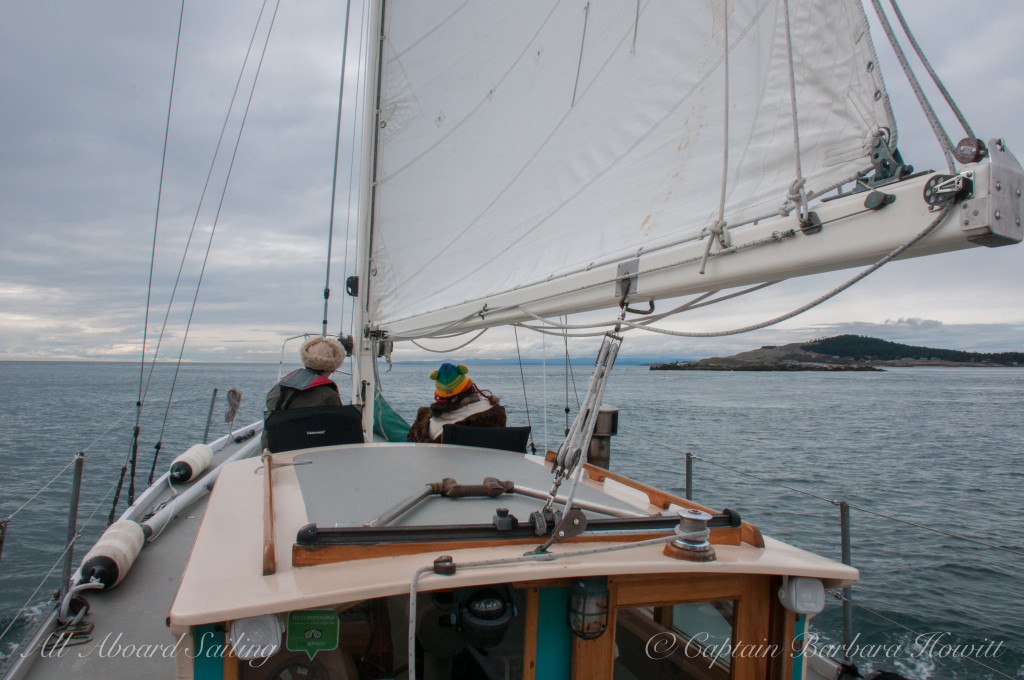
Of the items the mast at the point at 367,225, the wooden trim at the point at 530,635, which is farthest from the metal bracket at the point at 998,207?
the mast at the point at 367,225

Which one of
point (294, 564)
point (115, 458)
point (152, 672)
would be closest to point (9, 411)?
point (115, 458)

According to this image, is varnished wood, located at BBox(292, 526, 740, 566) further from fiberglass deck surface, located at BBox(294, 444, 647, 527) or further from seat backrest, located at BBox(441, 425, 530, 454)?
seat backrest, located at BBox(441, 425, 530, 454)

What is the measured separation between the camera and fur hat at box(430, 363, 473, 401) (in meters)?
4.40

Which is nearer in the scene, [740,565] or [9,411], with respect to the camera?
[740,565]

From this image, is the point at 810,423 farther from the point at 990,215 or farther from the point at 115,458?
the point at 990,215

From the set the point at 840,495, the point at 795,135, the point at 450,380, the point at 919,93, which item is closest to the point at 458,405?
the point at 450,380

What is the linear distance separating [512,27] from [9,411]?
37.7 metres

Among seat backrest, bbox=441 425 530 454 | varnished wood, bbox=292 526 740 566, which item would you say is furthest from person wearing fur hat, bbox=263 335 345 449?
varnished wood, bbox=292 526 740 566

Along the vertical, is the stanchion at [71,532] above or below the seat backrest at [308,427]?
below

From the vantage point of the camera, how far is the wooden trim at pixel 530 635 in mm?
2035

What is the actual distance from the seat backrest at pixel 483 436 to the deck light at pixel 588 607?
2.30 meters

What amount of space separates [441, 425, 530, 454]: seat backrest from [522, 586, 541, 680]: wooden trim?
7.41ft

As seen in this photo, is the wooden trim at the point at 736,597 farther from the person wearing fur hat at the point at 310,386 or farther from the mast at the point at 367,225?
the mast at the point at 367,225

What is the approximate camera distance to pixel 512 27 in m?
3.75
